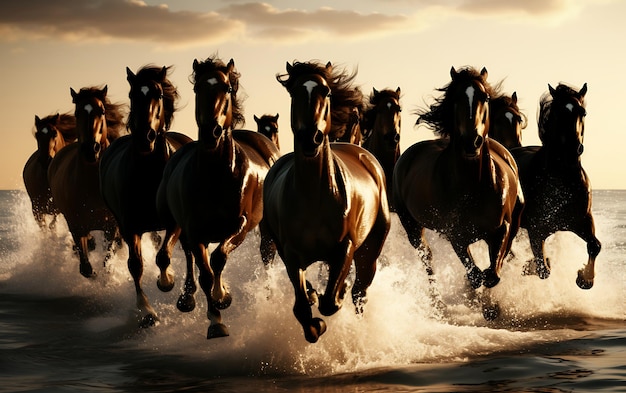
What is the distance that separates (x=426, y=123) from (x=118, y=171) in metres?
3.51

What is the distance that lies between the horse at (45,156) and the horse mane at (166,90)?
6167mm

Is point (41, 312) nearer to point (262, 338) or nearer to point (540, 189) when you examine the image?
point (262, 338)

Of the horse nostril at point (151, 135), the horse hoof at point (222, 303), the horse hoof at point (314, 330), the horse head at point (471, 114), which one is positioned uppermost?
the horse nostril at point (151, 135)

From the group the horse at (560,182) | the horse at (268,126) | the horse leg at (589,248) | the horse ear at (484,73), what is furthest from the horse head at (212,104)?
the horse at (268,126)

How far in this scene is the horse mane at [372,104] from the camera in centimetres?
1513

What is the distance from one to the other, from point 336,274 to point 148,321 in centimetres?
303

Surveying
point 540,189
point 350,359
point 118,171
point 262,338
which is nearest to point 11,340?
point 118,171

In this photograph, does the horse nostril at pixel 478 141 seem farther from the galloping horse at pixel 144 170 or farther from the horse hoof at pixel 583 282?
the galloping horse at pixel 144 170

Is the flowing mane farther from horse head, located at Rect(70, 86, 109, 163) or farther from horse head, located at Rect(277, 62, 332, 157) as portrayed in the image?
horse head, located at Rect(277, 62, 332, 157)

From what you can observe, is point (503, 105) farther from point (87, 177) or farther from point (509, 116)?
point (87, 177)

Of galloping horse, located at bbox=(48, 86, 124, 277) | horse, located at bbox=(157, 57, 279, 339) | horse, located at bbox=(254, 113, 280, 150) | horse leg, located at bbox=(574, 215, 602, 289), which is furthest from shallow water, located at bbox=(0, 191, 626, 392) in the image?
horse, located at bbox=(254, 113, 280, 150)

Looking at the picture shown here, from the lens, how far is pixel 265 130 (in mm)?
16391

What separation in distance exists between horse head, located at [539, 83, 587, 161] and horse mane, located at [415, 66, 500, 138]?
788mm

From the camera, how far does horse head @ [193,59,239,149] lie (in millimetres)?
8727
